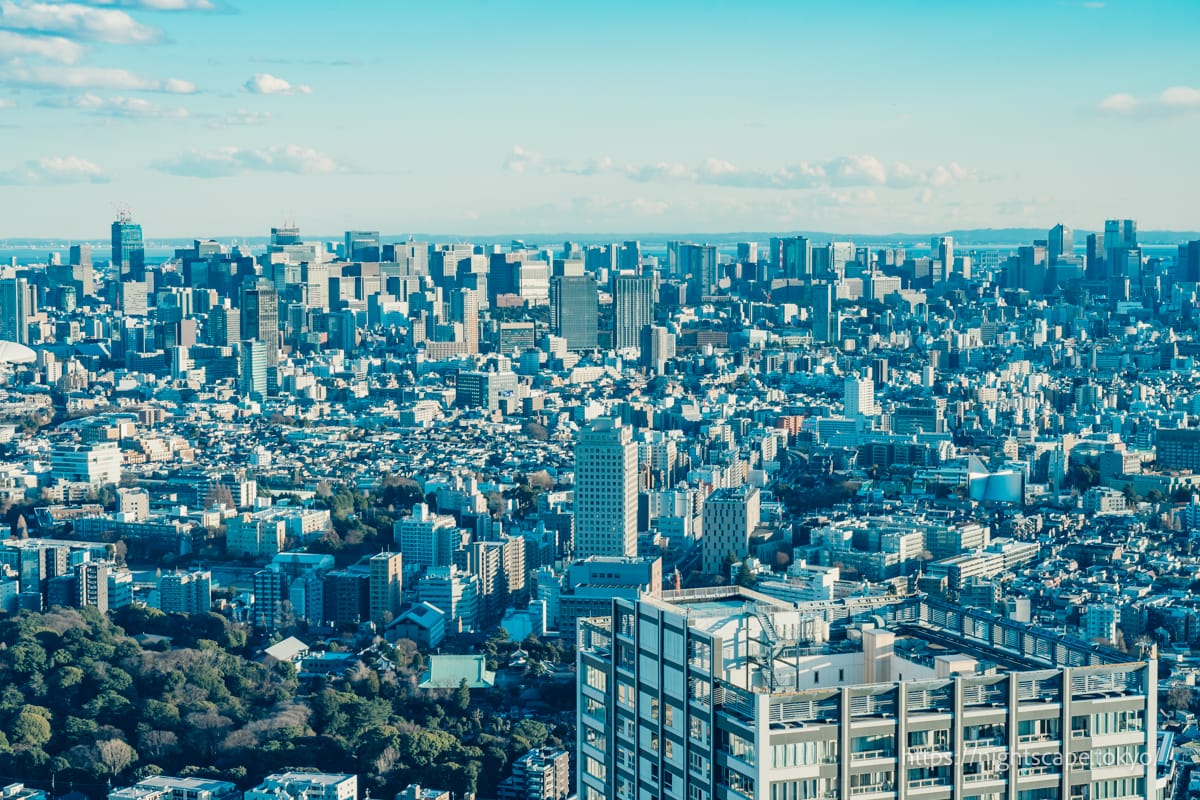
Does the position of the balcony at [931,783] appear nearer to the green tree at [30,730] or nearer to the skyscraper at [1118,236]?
the green tree at [30,730]

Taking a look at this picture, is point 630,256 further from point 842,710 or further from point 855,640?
point 842,710

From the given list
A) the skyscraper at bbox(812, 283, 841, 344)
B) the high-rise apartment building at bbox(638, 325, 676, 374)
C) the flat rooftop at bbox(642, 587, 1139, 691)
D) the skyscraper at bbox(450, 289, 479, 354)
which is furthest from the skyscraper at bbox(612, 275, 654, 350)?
the flat rooftop at bbox(642, 587, 1139, 691)

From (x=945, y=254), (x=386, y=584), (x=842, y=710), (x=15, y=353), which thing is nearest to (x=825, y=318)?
(x=945, y=254)

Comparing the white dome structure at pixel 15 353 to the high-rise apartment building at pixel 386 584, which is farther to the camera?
the white dome structure at pixel 15 353

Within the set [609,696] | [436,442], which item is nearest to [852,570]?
[436,442]

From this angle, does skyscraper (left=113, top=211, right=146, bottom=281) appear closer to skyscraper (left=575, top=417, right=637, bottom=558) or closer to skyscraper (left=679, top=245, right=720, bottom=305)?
skyscraper (left=679, top=245, right=720, bottom=305)

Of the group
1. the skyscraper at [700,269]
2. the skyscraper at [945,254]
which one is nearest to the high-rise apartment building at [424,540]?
the skyscraper at [700,269]

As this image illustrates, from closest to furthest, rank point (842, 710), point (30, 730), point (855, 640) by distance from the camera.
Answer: point (842, 710) → point (855, 640) → point (30, 730)
